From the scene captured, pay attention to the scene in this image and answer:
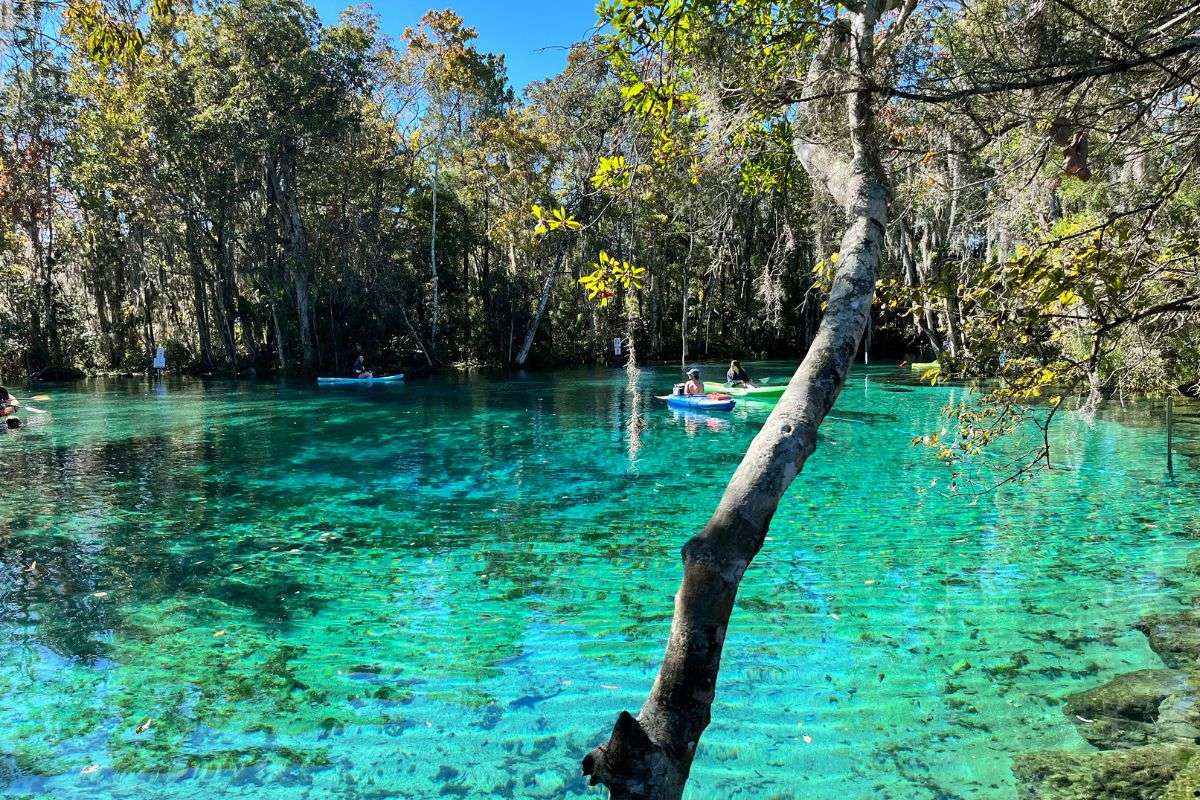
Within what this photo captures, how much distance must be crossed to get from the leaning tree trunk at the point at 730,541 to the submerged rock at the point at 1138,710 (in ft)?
13.4

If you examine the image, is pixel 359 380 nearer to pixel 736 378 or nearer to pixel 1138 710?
pixel 736 378

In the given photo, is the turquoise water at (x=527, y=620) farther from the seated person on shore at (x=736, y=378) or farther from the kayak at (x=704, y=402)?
the seated person on shore at (x=736, y=378)

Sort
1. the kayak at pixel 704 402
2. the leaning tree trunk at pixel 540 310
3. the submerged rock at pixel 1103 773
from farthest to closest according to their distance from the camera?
the leaning tree trunk at pixel 540 310, the kayak at pixel 704 402, the submerged rock at pixel 1103 773

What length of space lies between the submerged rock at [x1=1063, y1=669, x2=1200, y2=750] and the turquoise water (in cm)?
16

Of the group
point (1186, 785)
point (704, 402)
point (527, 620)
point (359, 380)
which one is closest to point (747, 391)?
point (704, 402)

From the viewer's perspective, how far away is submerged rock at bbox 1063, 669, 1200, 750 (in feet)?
14.9

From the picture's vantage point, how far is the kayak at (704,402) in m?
20.7

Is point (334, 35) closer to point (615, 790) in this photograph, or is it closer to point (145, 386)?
point (145, 386)

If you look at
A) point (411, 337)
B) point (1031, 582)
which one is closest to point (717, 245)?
point (411, 337)

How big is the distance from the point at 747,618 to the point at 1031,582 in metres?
3.04

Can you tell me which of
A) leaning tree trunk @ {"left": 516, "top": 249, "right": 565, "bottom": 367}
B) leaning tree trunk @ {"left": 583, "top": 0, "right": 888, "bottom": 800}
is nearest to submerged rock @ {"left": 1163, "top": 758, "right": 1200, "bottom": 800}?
leaning tree trunk @ {"left": 583, "top": 0, "right": 888, "bottom": 800}

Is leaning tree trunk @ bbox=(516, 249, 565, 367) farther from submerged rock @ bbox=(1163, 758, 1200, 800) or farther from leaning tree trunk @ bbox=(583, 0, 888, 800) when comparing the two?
leaning tree trunk @ bbox=(583, 0, 888, 800)

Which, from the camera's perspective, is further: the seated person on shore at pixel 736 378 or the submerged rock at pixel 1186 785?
the seated person on shore at pixel 736 378

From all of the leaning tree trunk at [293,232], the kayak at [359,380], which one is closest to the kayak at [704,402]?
the kayak at [359,380]
